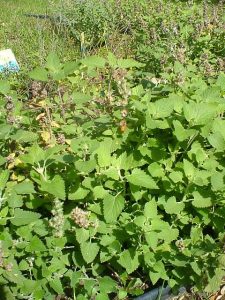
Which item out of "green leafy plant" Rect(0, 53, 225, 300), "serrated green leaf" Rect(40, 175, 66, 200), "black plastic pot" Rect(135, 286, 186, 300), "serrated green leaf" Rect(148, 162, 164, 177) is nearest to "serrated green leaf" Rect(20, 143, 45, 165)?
"green leafy plant" Rect(0, 53, 225, 300)

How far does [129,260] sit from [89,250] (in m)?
0.20

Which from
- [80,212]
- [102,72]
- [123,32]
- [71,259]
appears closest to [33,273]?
[71,259]

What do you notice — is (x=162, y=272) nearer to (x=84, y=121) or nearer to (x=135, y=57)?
(x=84, y=121)

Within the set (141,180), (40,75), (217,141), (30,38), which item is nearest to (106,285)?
(141,180)

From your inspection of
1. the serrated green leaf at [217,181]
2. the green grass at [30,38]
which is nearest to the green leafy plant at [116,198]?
the serrated green leaf at [217,181]

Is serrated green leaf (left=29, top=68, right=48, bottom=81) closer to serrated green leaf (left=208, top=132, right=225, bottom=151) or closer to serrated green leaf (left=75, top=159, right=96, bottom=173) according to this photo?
serrated green leaf (left=75, top=159, right=96, bottom=173)

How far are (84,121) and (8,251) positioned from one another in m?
0.82

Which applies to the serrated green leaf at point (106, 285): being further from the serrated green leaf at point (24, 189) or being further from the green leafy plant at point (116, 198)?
the serrated green leaf at point (24, 189)

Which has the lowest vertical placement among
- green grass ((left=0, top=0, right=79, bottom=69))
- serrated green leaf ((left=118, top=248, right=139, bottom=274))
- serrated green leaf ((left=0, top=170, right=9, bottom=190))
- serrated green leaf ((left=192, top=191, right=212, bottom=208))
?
green grass ((left=0, top=0, right=79, bottom=69))

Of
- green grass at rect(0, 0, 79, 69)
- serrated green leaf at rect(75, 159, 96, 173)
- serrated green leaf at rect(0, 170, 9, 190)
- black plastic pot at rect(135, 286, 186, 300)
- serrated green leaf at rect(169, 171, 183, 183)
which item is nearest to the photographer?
serrated green leaf at rect(75, 159, 96, 173)

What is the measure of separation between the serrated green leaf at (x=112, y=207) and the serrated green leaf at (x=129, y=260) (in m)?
0.21

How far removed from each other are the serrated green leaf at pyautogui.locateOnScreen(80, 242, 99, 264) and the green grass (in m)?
2.61

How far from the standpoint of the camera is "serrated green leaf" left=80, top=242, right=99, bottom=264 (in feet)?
6.76

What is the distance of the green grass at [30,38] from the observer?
16.1 ft
